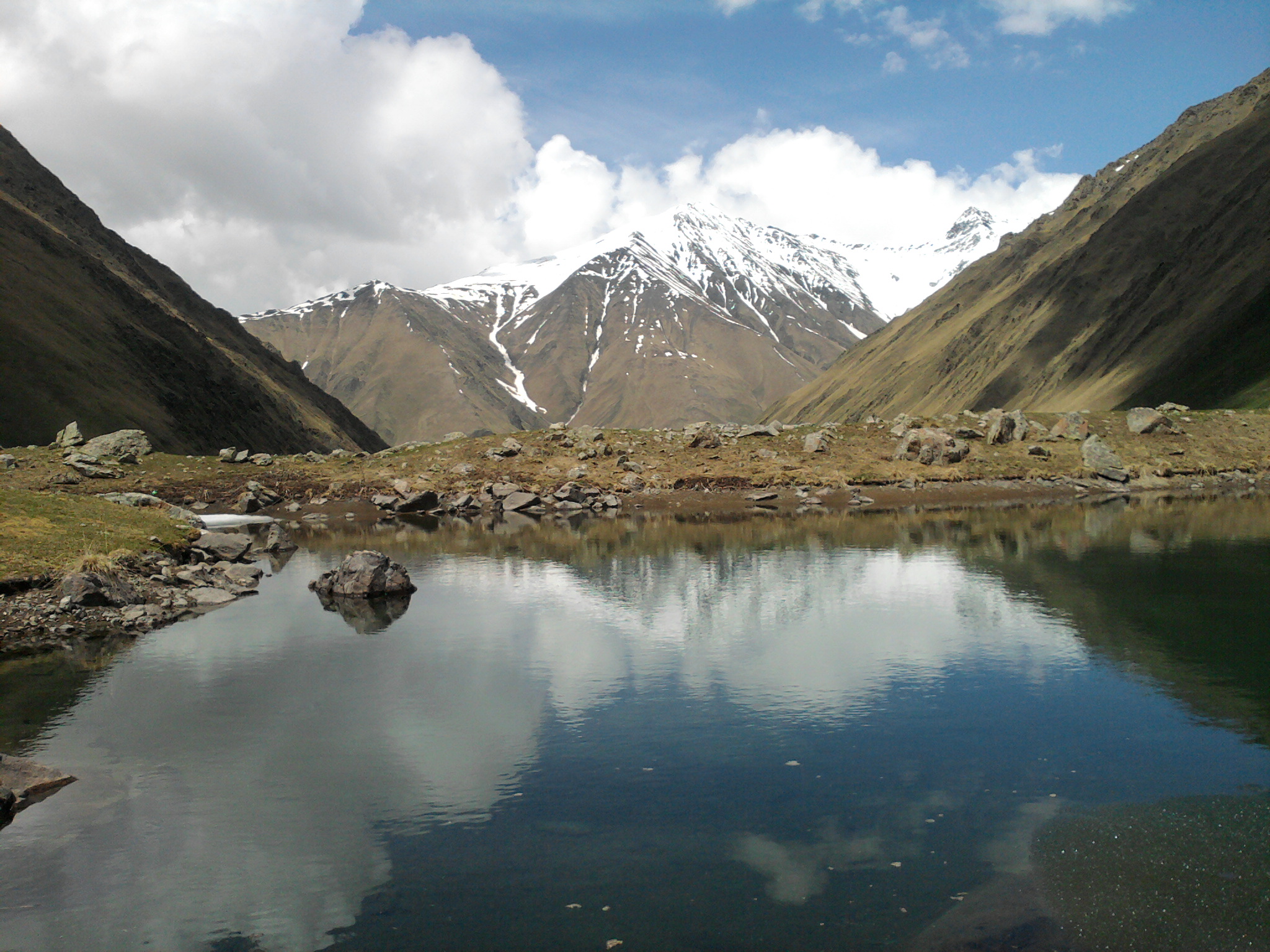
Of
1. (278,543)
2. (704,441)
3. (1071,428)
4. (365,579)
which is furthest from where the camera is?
(704,441)

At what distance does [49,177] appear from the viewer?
161125mm

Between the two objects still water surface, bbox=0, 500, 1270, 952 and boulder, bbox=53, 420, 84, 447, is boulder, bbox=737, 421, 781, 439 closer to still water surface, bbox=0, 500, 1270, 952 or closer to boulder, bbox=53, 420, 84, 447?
still water surface, bbox=0, 500, 1270, 952

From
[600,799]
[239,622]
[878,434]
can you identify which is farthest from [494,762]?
[878,434]

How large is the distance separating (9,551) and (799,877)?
108ft

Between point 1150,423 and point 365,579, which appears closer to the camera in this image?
point 365,579

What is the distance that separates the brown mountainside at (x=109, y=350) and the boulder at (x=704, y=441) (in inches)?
2768

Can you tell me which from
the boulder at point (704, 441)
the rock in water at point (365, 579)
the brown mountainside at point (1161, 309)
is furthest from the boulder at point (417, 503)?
the brown mountainside at point (1161, 309)

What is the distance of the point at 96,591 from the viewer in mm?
31656

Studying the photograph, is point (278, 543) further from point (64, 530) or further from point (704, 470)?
point (704, 470)

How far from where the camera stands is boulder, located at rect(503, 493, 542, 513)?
78.6 meters

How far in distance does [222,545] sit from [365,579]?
1207cm

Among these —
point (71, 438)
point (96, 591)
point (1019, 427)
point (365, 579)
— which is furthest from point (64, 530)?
point (1019, 427)

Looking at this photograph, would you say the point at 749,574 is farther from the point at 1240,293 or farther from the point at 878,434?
the point at 1240,293

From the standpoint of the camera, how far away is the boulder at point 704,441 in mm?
89375
